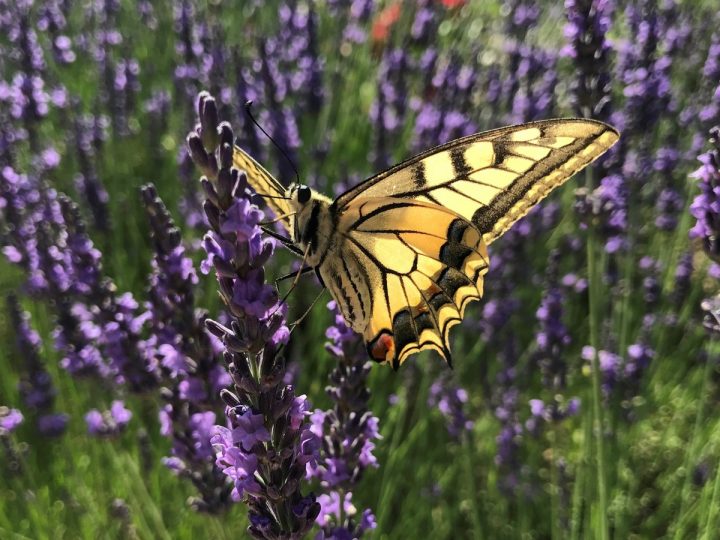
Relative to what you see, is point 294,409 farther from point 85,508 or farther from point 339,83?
point 339,83

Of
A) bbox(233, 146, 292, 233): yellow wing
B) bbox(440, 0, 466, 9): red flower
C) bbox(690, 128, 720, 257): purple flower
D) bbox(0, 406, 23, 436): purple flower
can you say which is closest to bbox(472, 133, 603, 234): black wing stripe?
bbox(690, 128, 720, 257): purple flower

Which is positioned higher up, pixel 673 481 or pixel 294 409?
pixel 673 481

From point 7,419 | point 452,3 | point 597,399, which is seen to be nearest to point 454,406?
point 597,399

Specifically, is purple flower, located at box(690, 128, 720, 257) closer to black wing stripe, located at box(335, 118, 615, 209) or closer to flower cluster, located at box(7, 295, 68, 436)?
black wing stripe, located at box(335, 118, 615, 209)

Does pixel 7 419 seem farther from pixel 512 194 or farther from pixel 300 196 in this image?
pixel 512 194

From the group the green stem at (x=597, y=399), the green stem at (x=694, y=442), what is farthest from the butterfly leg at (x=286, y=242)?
the green stem at (x=694, y=442)

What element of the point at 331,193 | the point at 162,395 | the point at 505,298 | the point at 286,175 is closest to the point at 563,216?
the point at 505,298

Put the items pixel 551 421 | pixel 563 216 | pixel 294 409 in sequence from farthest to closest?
1. pixel 563 216
2. pixel 551 421
3. pixel 294 409
